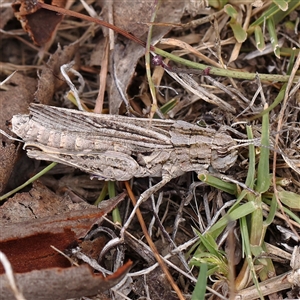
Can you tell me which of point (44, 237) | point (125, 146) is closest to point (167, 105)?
point (125, 146)

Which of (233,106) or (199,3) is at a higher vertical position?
(199,3)

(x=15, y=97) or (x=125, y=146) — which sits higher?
(x=15, y=97)

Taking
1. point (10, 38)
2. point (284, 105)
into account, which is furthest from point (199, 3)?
point (10, 38)

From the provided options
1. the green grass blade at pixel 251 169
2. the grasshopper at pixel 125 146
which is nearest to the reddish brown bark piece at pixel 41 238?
the grasshopper at pixel 125 146

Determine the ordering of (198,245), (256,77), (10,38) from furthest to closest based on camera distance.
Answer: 1. (10,38)
2. (256,77)
3. (198,245)

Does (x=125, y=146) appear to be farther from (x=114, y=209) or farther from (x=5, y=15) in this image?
(x=5, y=15)

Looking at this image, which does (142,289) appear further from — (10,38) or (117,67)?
(10,38)

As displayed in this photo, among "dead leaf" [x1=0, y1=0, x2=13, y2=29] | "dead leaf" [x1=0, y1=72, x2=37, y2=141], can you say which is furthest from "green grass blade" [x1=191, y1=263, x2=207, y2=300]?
"dead leaf" [x1=0, y1=0, x2=13, y2=29]
